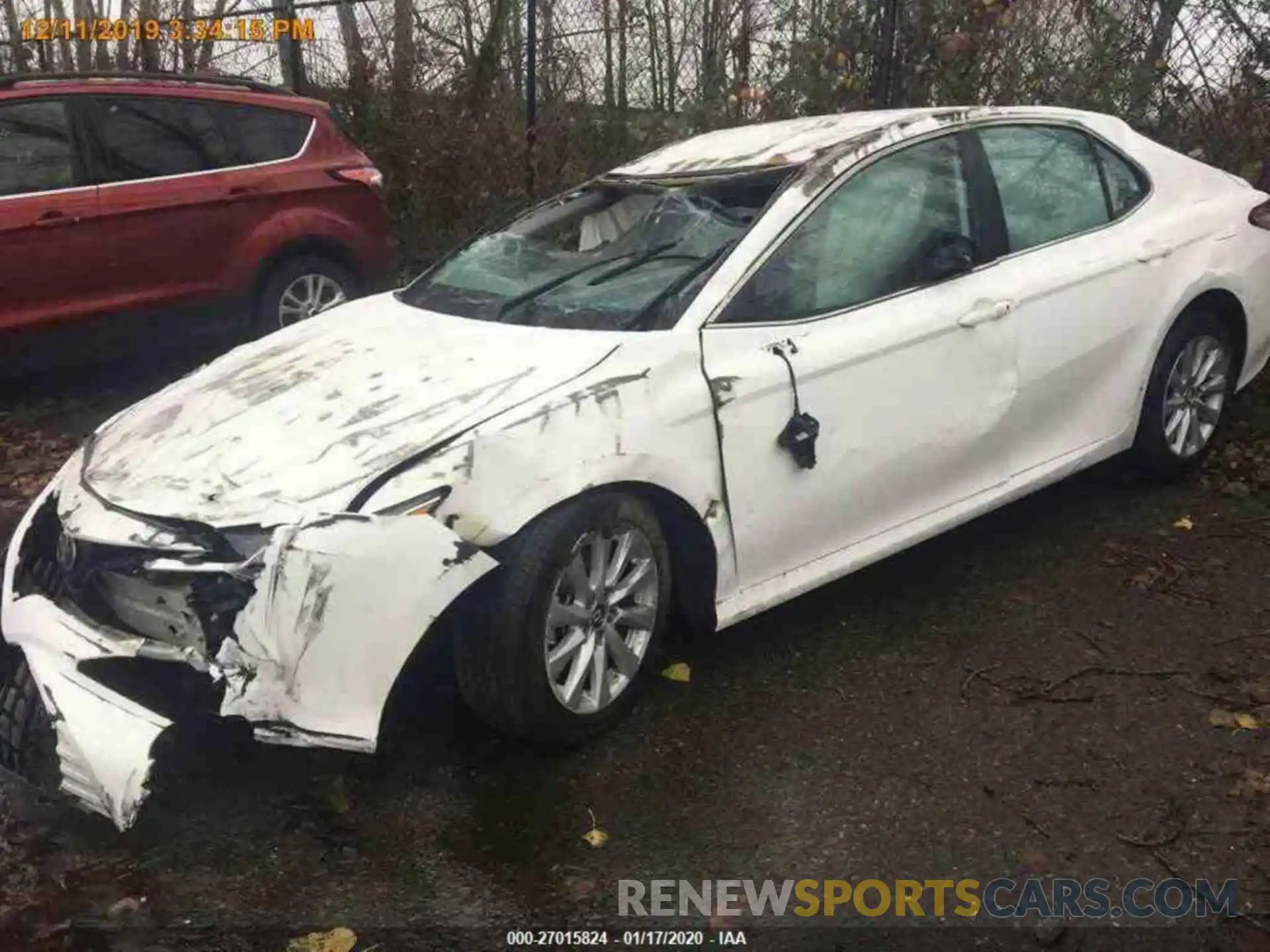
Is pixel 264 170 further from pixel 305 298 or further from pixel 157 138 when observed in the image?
pixel 305 298

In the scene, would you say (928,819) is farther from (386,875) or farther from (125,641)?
(125,641)

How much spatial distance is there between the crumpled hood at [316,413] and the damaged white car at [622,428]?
0.01 m

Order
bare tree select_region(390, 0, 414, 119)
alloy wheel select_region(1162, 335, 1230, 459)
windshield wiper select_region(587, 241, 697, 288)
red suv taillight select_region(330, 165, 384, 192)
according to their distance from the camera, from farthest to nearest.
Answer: bare tree select_region(390, 0, 414, 119) → red suv taillight select_region(330, 165, 384, 192) → alloy wheel select_region(1162, 335, 1230, 459) → windshield wiper select_region(587, 241, 697, 288)

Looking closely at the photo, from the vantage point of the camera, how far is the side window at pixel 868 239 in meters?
3.81

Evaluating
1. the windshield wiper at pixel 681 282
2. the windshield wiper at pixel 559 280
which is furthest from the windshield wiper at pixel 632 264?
the windshield wiper at pixel 681 282

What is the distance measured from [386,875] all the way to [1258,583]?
10.1 ft

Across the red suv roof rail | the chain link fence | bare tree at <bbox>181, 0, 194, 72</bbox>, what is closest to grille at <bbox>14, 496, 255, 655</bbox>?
the red suv roof rail

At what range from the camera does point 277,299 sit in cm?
711

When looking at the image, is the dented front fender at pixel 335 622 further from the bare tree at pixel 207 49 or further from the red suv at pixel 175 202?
the bare tree at pixel 207 49

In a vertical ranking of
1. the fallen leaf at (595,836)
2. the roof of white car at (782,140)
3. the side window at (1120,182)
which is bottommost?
the fallen leaf at (595,836)

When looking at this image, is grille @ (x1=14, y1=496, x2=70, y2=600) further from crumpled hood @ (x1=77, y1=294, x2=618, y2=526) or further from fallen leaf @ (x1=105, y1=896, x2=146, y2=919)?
fallen leaf @ (x1=105, y1=896, x2=146, y2=919)

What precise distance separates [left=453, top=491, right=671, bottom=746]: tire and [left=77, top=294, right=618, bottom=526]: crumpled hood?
0.36 metres

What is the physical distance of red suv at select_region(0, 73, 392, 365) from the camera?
20.7ft

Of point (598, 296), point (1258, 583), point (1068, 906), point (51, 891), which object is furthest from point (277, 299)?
point (1068, 906)
